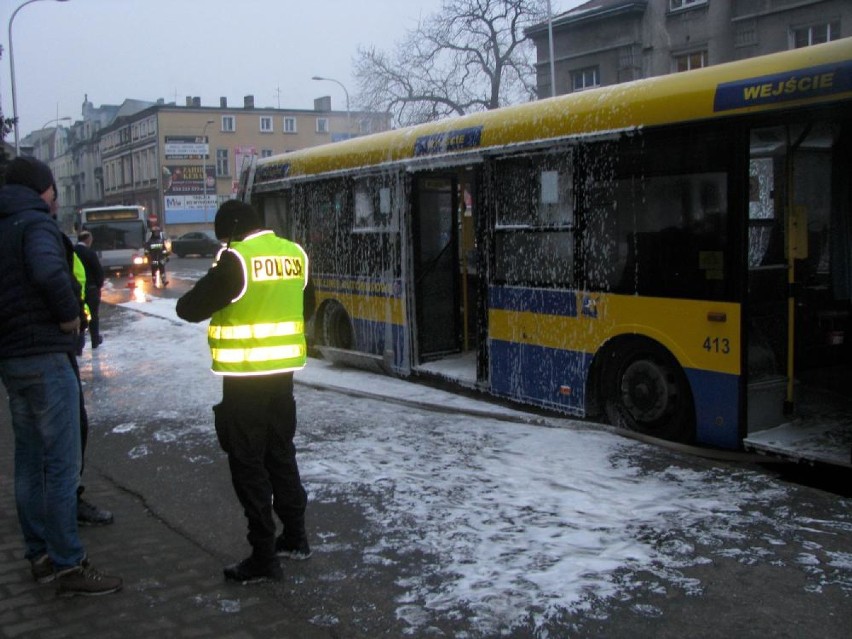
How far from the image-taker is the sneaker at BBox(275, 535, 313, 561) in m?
4.65

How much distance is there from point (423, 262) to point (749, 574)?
6061 mm

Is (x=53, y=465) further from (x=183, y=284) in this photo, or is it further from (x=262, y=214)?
(x=183, y=284)

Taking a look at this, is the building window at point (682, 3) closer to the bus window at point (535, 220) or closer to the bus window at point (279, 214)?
the bus window at point (279, 214)

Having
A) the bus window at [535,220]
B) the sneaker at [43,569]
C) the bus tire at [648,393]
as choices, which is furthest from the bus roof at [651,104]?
the sneaker at [43,569]

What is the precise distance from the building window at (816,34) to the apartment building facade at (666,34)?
0.09 ft

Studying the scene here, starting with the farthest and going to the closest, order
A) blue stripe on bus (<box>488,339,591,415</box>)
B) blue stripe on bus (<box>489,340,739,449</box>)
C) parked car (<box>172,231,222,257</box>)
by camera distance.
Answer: parked car (<box>172,231,222,257</box>), blue stripe on bus (<box>488,339,591,415</box>), blue stripe on bus (<box>489,340,739,449</box>)

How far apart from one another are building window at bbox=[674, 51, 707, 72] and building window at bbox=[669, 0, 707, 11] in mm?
1565

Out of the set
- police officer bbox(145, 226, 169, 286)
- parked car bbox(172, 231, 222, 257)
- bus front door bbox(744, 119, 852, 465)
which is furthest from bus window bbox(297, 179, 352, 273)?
parked car bbox(172, 231, 222, 257)

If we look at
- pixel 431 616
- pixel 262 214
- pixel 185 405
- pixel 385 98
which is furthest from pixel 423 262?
pixel 385 98

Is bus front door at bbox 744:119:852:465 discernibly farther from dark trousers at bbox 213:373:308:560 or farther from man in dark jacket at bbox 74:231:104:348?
man in dark jacket at bbox 74:231:104:348

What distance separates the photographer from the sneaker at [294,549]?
15.3 ft

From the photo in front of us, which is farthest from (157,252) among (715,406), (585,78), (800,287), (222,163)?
(222,163)

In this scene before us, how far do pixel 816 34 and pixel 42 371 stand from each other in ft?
89.3

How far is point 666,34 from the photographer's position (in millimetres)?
30688
